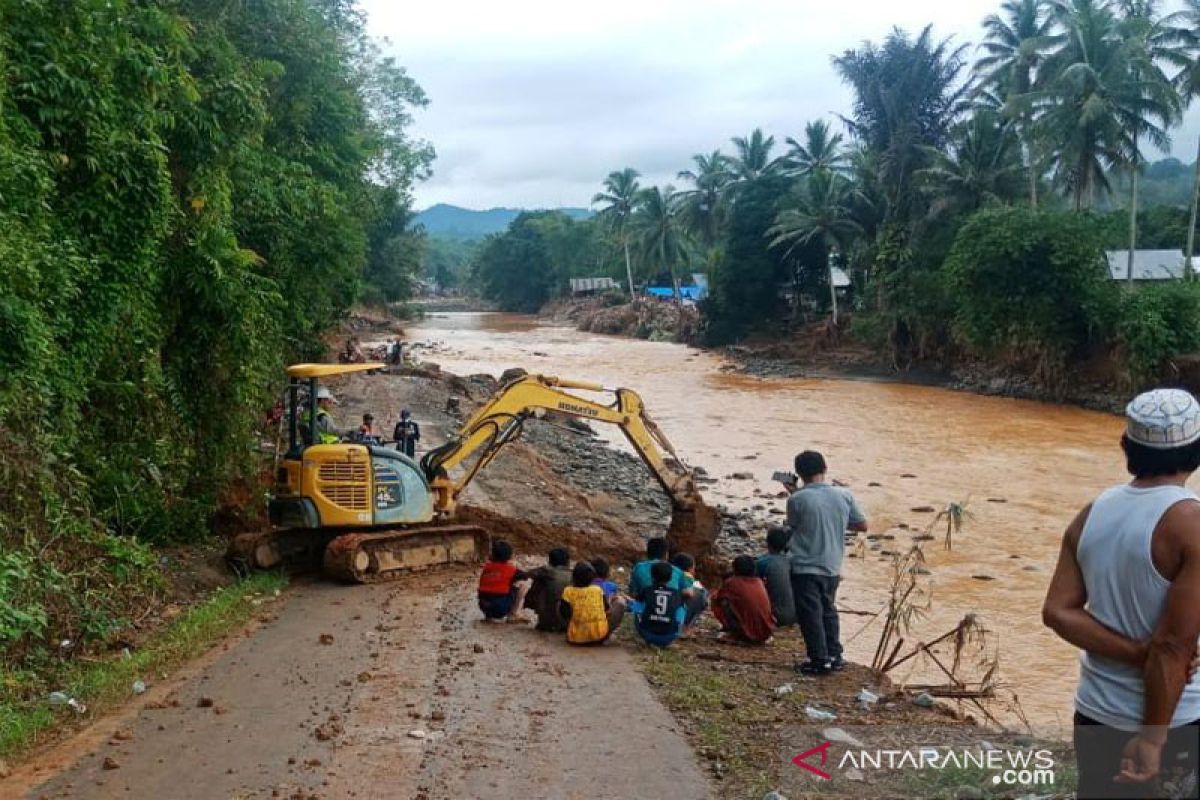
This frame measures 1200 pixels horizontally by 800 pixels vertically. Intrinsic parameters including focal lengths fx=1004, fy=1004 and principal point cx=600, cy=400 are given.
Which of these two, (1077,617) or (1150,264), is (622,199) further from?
(1077,617)

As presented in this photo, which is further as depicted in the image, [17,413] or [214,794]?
[17,413]

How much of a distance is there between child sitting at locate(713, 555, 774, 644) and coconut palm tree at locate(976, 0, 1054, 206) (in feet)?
116

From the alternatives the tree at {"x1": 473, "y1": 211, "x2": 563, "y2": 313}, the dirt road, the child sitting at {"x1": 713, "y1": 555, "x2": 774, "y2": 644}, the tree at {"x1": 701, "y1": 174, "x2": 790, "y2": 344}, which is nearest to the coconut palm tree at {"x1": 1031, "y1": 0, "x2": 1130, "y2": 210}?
the tree at {"x1": 701, "y1": 174, "x2": 790, "y2": 344}

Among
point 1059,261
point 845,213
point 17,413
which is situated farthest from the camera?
point 845,213

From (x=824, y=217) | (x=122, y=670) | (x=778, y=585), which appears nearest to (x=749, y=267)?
(x=824, y=217)

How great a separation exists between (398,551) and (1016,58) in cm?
3956

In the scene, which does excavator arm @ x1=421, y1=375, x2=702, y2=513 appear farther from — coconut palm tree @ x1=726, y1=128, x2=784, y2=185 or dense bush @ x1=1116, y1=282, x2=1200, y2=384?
coconut palm tree @ x1=726, y1=128, x2=784, y2=185

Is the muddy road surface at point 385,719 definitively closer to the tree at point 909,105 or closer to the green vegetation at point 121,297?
the green vegetation at point 121,297

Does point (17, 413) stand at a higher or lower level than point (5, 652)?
higher

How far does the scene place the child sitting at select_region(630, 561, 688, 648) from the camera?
26.8 feet

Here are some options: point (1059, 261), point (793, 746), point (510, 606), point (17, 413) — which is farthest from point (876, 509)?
point (1059, 261)

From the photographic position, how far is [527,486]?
1716 cm

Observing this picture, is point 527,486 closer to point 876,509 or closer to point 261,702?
point 876,509

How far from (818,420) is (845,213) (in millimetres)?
21534
